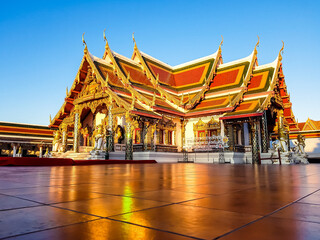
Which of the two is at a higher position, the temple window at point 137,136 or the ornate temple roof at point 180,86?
Result: the ornate temple roof at point 180,86

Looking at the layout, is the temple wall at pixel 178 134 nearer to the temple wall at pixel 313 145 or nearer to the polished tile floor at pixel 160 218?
the temple wall at pixel 313 145

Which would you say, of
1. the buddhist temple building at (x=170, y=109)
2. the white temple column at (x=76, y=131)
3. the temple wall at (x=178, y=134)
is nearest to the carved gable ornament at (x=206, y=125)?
the buddhist temple building at (x=170, y=109)

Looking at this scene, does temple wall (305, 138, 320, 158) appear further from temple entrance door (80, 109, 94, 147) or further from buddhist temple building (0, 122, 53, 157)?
buddhist temple building (0, 122, 53, 157)

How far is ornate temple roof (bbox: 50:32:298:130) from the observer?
1398 cm

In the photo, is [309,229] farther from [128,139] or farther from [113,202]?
[128,139]

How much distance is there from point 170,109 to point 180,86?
4363 millimetres

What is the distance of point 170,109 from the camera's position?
590 inches

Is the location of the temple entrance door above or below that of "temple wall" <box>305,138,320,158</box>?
above

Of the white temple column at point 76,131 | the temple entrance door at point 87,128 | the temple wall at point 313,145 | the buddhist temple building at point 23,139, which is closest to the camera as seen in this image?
the white temple column at point 76,131

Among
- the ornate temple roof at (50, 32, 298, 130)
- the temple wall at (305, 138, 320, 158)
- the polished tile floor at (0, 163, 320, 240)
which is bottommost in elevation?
the polished tile floor at (0, 163, 320, 240)

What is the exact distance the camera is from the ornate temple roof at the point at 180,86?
1398cm

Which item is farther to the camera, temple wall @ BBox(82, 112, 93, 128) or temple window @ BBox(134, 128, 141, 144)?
temple wall @ BBox(82, 112, 93, 128)

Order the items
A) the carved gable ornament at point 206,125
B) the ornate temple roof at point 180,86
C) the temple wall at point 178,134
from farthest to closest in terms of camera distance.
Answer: the temple wall at point 178,134
the carved gable ornament at point 206,125
the ornate temple roof at point 180,86

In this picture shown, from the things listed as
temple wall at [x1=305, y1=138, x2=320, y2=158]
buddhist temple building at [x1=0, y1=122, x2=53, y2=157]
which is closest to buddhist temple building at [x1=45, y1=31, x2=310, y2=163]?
temple wall at [x1=305, y1=138, x2=320, y2=158]
